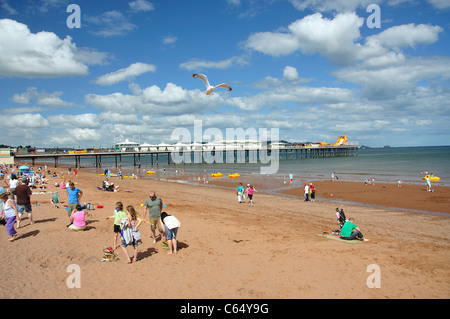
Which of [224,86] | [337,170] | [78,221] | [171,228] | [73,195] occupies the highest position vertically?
[224,86]

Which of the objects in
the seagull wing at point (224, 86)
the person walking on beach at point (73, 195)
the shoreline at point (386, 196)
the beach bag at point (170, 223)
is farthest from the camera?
the shoreline at point (386, 196)

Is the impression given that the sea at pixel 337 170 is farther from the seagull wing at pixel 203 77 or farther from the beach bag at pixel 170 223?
the beach bag at pixel 170 223

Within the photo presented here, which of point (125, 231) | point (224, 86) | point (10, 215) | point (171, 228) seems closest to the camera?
point (125, 231)

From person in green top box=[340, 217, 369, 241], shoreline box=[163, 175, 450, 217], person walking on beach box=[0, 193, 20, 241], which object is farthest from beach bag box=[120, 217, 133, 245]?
shoreline box=[163, 175, 450, 217]

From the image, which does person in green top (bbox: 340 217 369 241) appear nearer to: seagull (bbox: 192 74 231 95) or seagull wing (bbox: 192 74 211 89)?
seagull (bbox: 192 74 231 95)

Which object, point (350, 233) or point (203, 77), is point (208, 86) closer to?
point (203, 77)

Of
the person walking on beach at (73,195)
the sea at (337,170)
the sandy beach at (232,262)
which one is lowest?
the sea at (337,170)

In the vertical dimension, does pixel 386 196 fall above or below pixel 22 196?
below

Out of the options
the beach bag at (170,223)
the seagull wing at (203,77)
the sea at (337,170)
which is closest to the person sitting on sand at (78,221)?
the beach bag at (170,223)

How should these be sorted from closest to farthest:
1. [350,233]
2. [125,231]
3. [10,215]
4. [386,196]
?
[125,231] < [10,215] < [350,233] < [386,196]

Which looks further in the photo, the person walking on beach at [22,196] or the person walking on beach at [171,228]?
the person walking on beach at [22,196]

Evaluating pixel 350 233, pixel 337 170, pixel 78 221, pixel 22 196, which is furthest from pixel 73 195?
pixel 337 170
